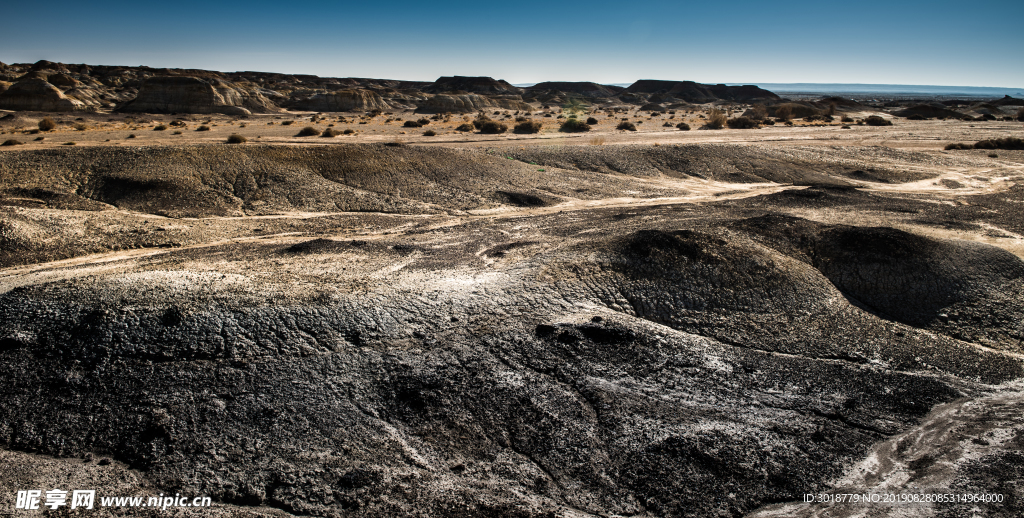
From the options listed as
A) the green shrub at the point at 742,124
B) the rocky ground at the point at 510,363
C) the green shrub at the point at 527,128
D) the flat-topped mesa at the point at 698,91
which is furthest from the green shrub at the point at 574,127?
the flat-topped mesa at the point at 698,91

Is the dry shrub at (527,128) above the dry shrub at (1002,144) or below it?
above

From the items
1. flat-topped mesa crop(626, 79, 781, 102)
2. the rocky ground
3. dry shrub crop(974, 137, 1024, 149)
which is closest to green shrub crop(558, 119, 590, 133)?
dry shrub crop(974, 137, 1024, 149)

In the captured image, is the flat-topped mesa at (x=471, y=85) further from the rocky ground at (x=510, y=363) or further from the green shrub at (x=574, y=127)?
the rocky ground at (x=510, y=363)

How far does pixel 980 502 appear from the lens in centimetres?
487

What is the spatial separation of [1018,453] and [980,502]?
1219mm

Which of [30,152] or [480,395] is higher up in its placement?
[30,152]

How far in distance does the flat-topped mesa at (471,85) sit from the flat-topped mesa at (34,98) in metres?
69.3

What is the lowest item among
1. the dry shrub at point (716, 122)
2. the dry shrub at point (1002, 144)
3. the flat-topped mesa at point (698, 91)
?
the dry shrub at point (1002, 144)

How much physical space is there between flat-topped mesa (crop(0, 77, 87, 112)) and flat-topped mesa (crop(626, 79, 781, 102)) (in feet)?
277

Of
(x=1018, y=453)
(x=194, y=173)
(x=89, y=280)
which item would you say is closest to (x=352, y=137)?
(x=194, y=173)

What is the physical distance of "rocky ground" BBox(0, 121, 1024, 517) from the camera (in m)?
5.19

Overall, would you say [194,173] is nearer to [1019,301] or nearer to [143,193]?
[143,193]

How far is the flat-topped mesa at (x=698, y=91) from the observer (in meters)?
99.8

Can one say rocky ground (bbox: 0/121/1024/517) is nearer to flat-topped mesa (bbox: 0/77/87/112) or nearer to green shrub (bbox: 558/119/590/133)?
green shrub (bbox: 558/119/590/133)
